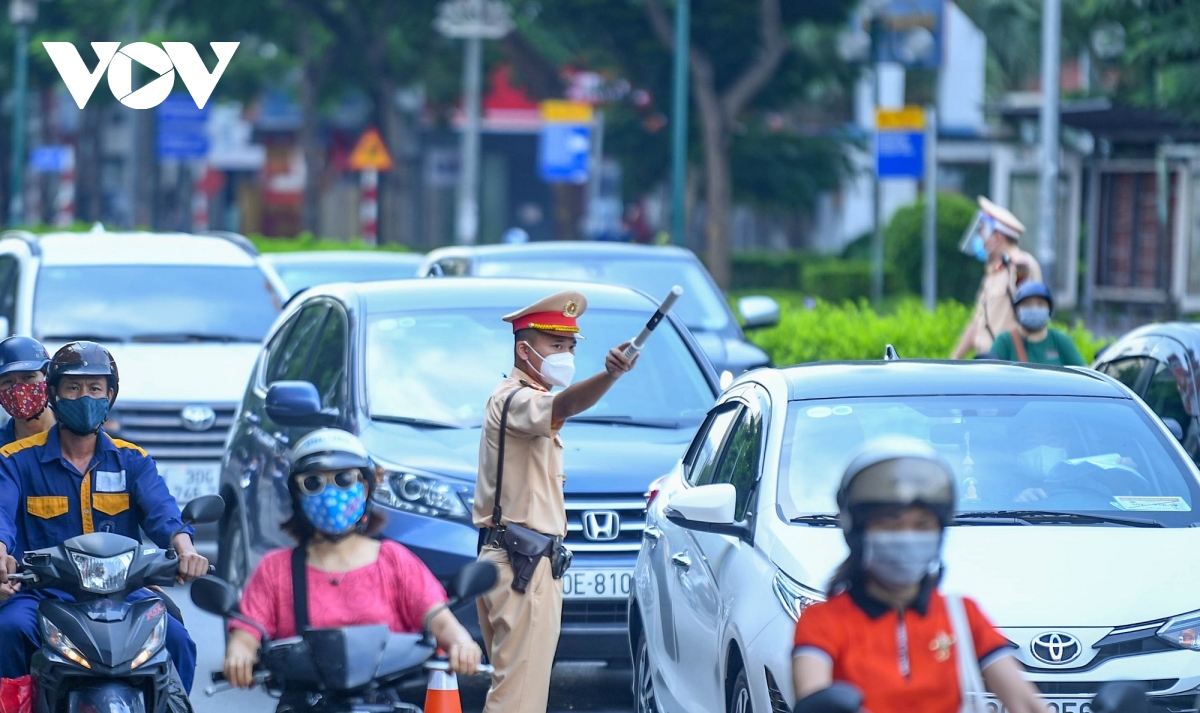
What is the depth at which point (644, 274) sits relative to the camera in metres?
14.7

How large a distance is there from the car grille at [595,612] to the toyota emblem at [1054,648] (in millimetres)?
2737

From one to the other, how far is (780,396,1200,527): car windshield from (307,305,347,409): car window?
10.0 feet

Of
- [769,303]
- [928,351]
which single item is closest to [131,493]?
[769,303]

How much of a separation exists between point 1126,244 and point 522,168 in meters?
31.3

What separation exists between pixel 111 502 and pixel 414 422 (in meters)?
2.81

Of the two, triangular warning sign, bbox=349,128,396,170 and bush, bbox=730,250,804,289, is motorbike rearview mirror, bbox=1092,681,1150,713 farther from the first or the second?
bush, bbox=730,250,804,289

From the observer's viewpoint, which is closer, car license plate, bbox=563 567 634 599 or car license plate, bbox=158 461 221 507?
car license plate, bbox=563 567 634 599

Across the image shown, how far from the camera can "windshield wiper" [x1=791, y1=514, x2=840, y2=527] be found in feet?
20.5

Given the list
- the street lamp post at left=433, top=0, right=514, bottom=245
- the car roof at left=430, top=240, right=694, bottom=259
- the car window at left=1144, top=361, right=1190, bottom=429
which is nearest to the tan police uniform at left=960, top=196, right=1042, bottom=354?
the car roof at left=430, top=240, right=694, bottom=259

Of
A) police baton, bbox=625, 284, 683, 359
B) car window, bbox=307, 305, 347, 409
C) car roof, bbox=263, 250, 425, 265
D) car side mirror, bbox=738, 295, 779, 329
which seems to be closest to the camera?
police baton, bbox=625, 284, 683, 359

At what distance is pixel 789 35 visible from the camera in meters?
35.7

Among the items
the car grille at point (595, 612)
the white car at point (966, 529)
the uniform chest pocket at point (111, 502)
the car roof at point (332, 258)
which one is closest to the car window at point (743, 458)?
the white car at point (966, 529)

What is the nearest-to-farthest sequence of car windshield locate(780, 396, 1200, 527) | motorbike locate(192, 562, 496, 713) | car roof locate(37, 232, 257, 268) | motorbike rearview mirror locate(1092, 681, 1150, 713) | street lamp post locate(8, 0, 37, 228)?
motorbike rearview mirror locate(1092, 681, 1150, 713)
motorbike locate(192, 562, 496, 713)
car windshield locate(780, 396, 1200, 527)
car roof locate(37, 232, 257, 268)
street lamp post locate(8, 0, 37, 228)

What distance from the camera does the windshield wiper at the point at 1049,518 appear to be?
6398 millimetres
